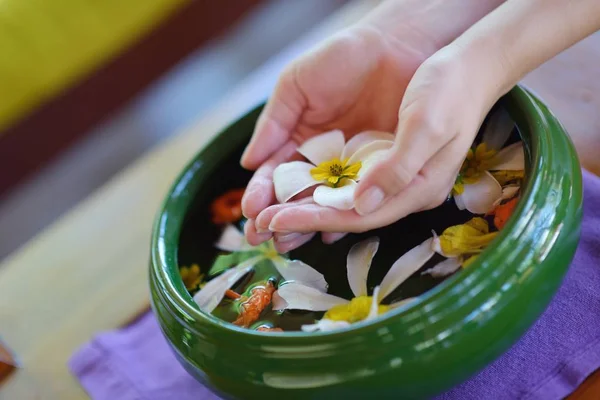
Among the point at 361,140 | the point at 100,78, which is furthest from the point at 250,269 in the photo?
the point at 100,78

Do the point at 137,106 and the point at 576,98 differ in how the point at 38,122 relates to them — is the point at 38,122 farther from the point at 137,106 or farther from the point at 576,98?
the point at 576,98

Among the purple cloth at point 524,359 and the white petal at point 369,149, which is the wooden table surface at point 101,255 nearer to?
the purple cloth at point 524,359

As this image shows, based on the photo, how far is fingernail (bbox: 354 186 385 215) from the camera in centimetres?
44

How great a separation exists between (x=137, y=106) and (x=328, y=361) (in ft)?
3.40

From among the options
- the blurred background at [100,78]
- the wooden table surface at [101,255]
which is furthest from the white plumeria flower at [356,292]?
the blurred background at [100,78]

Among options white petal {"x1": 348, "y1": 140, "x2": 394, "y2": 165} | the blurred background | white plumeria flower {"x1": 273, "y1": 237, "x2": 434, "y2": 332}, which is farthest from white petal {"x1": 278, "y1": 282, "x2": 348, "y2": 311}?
the blurred background

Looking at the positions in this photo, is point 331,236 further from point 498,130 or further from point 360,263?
point 498,130

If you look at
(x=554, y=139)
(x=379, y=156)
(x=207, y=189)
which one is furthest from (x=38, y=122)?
(x=554, y=139)

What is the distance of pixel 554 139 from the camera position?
1.48 feet

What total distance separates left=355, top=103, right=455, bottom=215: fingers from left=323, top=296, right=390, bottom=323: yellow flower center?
60 mm

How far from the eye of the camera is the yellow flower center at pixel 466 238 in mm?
437

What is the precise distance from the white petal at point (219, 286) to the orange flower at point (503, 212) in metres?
0.17

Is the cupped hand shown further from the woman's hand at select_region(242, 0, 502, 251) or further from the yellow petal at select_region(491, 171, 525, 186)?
the yellow petal at select_region(491, 171, 525, 186)

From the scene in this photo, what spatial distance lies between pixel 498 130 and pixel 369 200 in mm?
139
